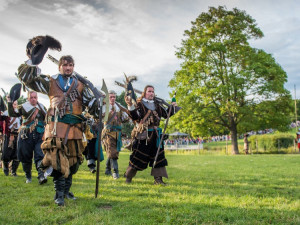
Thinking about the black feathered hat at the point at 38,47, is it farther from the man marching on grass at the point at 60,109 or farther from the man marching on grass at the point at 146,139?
the man marching on grass at the point at 146,139

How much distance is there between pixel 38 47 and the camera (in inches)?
165

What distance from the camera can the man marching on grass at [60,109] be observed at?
4070 millimetres

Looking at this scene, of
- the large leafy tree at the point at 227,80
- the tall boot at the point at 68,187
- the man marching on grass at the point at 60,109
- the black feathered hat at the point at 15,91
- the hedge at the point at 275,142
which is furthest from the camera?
the hedge at the point at 275,142

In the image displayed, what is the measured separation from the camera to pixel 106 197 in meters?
4.60

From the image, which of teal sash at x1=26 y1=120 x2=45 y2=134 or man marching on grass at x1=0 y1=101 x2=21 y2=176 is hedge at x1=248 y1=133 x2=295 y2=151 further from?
teal sash at x1=26 y1=120 x2=45 y2=134

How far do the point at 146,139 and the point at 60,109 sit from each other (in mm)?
2451

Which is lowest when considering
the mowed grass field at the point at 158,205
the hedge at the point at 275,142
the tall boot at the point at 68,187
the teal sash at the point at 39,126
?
the mowed grass field at the point at 158,205

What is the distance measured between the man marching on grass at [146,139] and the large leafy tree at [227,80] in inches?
595

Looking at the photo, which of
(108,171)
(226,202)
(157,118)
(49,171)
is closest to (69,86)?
(49,171)

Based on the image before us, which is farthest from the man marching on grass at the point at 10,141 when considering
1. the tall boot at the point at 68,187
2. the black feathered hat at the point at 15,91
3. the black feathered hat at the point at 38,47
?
the black feathered hat at the point at 38,47

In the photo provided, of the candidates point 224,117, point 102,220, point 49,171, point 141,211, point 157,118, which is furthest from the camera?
point 224,117

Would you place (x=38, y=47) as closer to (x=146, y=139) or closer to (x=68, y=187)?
(x=68, y=187)

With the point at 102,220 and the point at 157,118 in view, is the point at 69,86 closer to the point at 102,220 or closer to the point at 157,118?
the point at 102,220

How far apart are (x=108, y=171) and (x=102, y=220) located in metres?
4.70
